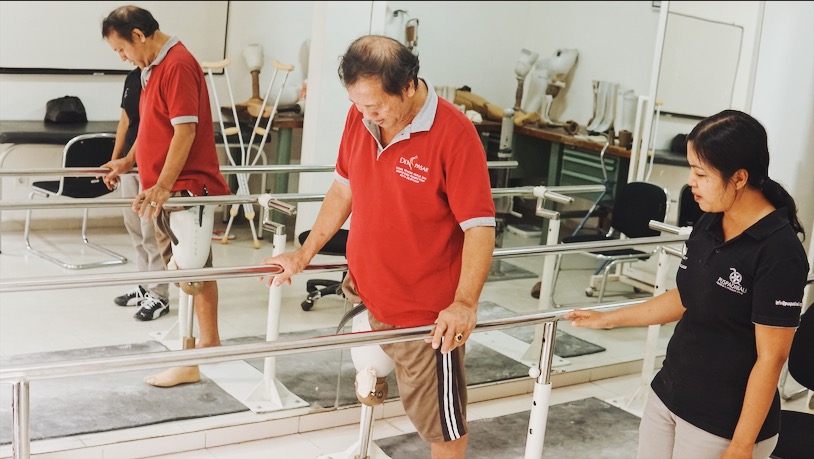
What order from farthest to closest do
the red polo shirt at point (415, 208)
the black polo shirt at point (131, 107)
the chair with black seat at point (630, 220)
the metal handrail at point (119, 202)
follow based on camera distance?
the chair with black seat at point (630, 220), the black polo shirt at point (131, 107), the metal handrail at point (119, 202), the red polo shirt at point (415, 208)

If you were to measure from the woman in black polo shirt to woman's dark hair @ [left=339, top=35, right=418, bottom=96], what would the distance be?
2.20 feet

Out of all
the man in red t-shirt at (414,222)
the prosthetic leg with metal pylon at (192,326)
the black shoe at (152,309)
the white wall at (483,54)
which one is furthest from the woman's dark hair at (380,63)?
the white wall at (483,54)

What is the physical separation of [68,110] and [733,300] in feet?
12.1

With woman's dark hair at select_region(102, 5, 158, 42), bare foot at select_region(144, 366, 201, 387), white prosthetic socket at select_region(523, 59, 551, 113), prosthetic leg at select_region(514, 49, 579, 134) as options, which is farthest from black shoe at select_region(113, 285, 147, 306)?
white prosthetic socket at select_region(523, 59, 551, 113)

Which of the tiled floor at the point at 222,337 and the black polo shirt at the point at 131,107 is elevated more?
the black polo shirt at the point at 131,107

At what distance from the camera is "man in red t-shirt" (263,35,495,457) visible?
7.52 ft

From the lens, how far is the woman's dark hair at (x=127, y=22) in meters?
3.60

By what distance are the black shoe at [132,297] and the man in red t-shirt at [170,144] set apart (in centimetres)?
21

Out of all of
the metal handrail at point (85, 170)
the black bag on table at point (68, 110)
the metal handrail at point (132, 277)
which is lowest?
the metal handrail at point (132, 277)

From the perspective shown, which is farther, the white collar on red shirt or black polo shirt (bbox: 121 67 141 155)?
black polo shirt (bbox: 121 67 141 155)

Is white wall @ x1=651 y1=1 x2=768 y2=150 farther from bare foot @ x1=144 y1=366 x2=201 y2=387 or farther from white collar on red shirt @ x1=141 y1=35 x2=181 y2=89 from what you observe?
bare foot @ x1=144 y1=366 x2=201 y2=387

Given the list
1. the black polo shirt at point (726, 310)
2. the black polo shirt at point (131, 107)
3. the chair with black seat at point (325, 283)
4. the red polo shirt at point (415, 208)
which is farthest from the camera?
the black polo shirt at point (131, 107)

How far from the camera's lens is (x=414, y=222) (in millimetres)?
2432

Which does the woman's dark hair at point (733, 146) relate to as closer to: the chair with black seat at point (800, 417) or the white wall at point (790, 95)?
the chair with black seat at point (800, 417)
